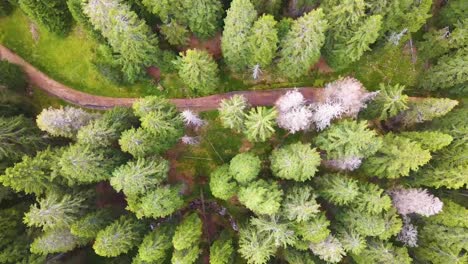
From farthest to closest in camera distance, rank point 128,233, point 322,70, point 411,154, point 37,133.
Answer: point 322,70 < point 37,133 < point 128,233 < point 411,154

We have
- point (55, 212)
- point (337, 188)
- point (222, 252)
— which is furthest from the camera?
point (222, 252)

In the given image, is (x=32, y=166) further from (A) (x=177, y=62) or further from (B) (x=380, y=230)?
(B) (x=380, y=230)

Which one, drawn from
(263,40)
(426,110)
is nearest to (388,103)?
(426,110)

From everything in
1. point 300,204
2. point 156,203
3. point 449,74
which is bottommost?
point 156,203

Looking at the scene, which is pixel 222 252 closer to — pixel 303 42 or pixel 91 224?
pixel 91 224

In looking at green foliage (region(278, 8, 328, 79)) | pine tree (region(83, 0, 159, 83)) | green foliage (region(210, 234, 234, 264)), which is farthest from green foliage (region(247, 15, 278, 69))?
green foliage (region(210, 234, 234, 264))

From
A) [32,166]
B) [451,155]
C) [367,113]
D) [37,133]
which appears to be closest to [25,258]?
[32,166]
